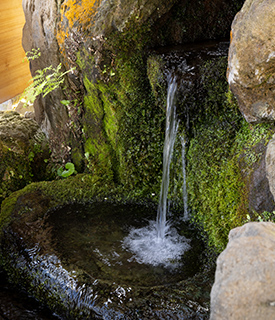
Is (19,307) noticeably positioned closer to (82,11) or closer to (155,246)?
(155,246)

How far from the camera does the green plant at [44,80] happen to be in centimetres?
471

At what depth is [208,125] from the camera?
13.0 feet

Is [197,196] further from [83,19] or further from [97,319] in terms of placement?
[83,19]

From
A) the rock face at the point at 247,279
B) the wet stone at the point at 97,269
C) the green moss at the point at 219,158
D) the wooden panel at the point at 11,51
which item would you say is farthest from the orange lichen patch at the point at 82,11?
the rock face at the point at 247,279

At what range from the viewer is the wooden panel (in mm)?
4727

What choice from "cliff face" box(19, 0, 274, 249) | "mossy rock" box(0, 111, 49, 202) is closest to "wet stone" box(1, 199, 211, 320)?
"cliff face" box(19, 0, 274, 249)

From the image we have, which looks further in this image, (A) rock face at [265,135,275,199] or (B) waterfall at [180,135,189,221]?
(B) waterfall at [180,135,189,221]

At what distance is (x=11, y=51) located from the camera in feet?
16.2

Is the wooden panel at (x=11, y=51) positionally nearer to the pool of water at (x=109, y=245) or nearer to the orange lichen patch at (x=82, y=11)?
the orange lichen patch at (x=82, y=11)

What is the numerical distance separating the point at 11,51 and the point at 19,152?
1311 mm

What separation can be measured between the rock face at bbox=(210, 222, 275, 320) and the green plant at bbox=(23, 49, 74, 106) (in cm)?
360

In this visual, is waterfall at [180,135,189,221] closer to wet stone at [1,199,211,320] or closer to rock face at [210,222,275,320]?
wet stone at [1,199,211,320]

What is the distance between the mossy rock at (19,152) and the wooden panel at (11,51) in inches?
17.2

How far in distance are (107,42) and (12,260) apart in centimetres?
250
